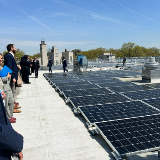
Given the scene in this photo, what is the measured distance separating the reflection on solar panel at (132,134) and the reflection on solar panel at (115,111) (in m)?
0.33

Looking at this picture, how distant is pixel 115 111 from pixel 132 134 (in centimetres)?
141

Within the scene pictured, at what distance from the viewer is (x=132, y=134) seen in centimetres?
385

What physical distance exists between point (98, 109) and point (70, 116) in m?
1.15

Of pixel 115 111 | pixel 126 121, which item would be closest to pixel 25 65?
pixel 115 111

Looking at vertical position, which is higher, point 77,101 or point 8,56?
point 8,56

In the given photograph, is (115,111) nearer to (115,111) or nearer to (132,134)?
(115,111)

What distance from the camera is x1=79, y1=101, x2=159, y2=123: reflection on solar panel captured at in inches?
192

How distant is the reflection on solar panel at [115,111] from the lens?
487 cm

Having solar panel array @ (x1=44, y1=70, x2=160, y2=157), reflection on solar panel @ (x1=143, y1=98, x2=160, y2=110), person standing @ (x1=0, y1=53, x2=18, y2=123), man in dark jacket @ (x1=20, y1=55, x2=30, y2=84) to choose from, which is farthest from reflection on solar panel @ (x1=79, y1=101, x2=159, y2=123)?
man in dark jacket @ (x1=20, y1=55, x2=30, y2=84)

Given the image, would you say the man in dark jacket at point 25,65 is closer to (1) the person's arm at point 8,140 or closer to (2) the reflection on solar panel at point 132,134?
(2) the reflection on solar panel at point 132,134

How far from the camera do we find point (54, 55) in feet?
207

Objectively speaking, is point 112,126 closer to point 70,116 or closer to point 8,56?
point 70,116

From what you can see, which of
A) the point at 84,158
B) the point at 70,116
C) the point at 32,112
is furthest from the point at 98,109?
the point at 32,112

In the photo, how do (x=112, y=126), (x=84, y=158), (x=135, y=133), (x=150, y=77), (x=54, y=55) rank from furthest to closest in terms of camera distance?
(x=54, y=55) < (x=150, y=77) < (x=112, y=126) < (x=135, y=133) < (x=84, y=158)
